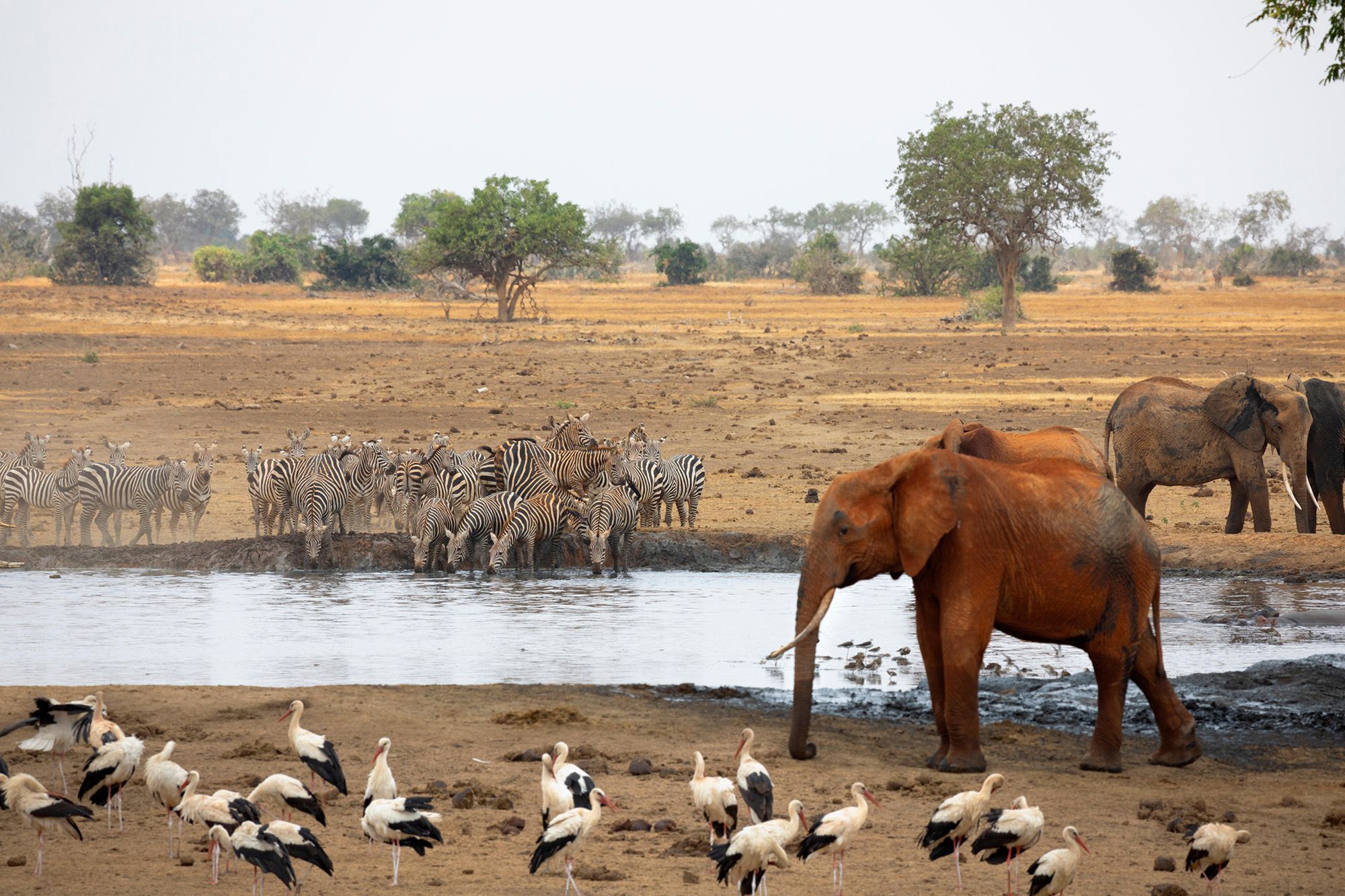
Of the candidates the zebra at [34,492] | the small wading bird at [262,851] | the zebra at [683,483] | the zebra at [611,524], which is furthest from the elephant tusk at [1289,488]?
the zebra at [34,492]

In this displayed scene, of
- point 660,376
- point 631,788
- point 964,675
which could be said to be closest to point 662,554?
point 964,675


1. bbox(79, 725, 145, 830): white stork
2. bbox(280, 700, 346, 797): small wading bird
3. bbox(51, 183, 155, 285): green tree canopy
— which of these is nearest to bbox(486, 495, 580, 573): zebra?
bbox(280, 700, 346, 797): small wading bird

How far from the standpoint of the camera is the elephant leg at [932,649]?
8617 millimetres

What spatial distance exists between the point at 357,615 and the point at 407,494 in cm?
364

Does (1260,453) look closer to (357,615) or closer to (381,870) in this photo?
(357,615)

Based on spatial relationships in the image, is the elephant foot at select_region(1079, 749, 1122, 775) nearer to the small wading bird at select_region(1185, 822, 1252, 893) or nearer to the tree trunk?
the small wading bird at select_region(1185, 822, 1252, 893)

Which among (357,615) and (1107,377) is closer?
(357,615)

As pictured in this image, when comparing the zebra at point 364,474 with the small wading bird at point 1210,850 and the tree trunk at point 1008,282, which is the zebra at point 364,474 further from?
the tree trunk at point 1008,282

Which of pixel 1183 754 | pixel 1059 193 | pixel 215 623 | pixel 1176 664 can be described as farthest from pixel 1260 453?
pixel 1059 193

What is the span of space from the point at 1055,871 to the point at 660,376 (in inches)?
1031

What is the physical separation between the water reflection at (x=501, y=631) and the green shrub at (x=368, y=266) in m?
50.9

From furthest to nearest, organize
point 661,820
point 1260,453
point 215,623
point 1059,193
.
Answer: point 1059,193 → point 1260,453 → point 215,623 → point 661,820

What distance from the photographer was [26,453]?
18578 mm

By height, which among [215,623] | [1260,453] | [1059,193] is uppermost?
[1059,193]
